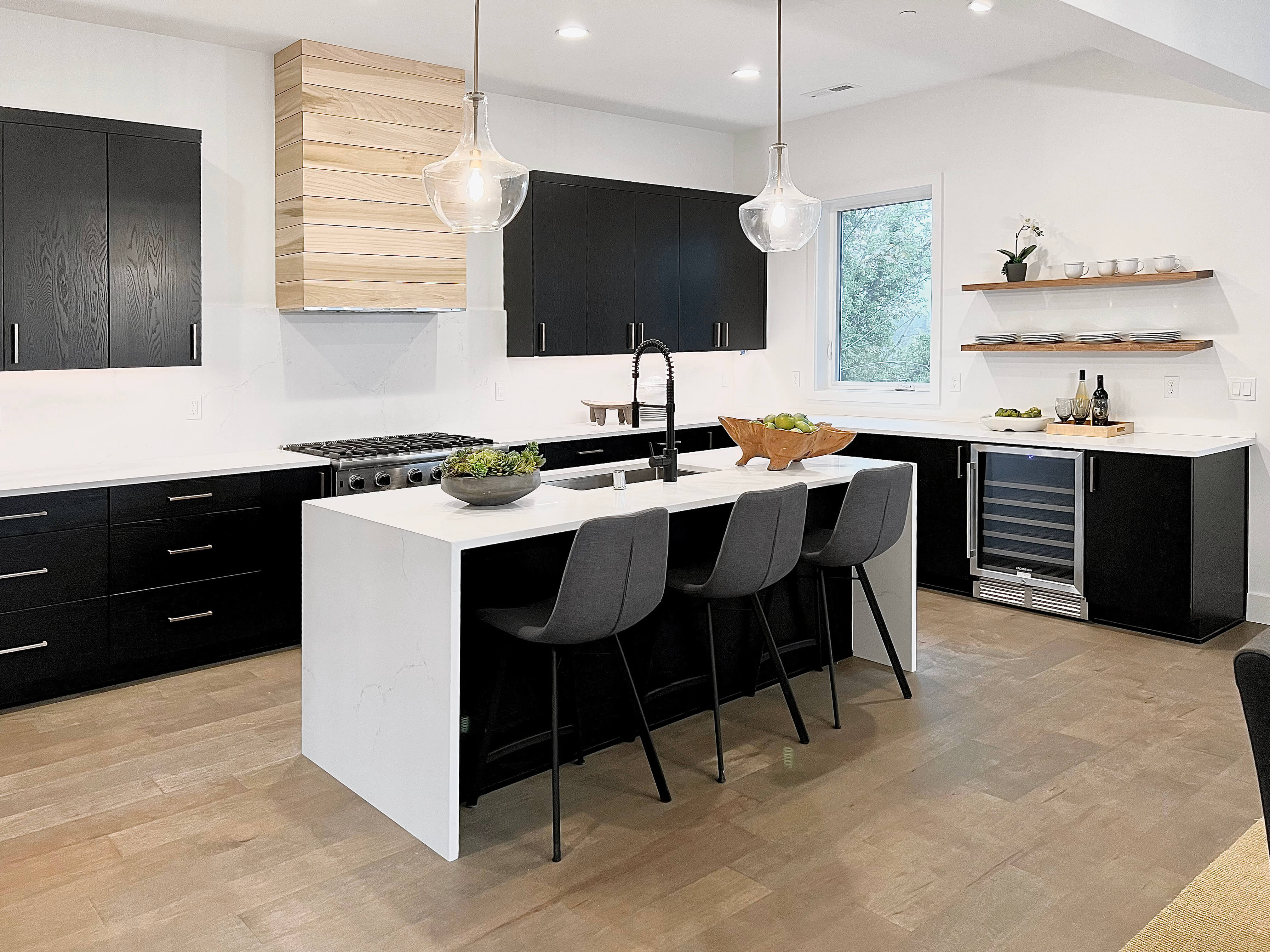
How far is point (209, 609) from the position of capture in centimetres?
438

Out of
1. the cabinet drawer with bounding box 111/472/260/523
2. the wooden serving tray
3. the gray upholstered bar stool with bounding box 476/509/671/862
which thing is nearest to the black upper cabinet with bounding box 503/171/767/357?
the cabinet drawer with bounding box 111/472/260/523

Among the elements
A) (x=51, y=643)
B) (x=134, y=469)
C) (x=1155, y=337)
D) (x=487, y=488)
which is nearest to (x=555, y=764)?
(x=487, y=488)

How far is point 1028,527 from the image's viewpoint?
5219 mm

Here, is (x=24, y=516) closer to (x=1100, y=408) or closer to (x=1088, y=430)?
(x=1088, y=430)

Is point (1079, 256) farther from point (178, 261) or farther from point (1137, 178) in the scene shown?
point (178, 261)

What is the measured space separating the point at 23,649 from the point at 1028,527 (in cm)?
450

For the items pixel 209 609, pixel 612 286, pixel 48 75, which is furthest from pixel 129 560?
pixel 612 286

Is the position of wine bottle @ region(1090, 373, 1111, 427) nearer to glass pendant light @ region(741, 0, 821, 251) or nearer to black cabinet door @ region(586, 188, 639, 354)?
glass pendant light @ region(741, 0, 821, 251)

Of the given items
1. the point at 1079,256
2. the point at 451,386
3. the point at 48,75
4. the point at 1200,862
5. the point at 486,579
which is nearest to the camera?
the point at 1200,862

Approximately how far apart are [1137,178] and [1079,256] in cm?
46

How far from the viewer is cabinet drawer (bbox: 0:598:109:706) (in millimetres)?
3865

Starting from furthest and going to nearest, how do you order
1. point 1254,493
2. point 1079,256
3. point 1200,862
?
point 1079,256
point 1254,493
point 1200,862

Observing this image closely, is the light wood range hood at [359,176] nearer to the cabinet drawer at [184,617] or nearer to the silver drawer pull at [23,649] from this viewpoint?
A: the cabinet drawer at [184,617]

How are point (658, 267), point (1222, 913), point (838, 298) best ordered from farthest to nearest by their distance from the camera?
point (838, 298) < point (658, 267) < point (1222, 913)
